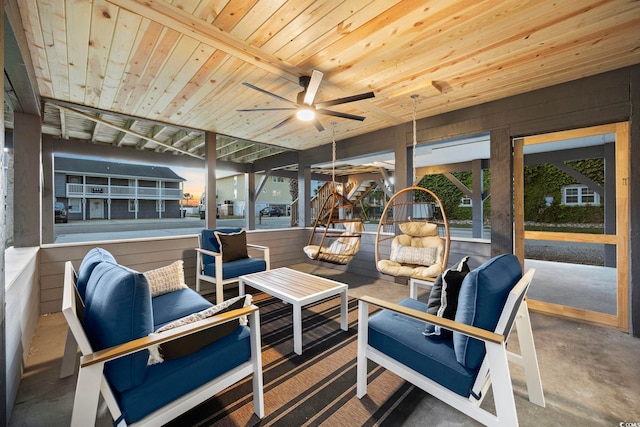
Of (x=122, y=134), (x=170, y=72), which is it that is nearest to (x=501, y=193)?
(x=170, y=72)

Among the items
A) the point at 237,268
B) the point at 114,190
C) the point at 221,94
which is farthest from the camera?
the point at 114,190

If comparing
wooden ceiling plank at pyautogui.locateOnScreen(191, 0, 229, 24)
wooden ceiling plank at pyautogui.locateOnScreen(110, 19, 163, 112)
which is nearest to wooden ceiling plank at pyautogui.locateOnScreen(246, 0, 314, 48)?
wooden ceiling plank at pyautogui.locateOnScreen(191, 0, 229, 24)

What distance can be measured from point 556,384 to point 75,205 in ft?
79.3

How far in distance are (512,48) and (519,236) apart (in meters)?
2.25

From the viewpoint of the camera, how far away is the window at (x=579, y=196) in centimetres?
545

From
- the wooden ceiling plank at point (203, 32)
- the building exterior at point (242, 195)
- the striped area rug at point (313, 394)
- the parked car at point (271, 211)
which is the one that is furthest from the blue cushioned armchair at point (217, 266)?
the parked car at point (271, 211)

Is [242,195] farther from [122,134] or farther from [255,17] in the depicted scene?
[255,17]

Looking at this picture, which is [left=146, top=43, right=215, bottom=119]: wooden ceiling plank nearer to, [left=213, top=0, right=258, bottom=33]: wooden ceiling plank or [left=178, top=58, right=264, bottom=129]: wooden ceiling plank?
[left=178, top=58, right=264, bottom=129]: wooden ceiling plank

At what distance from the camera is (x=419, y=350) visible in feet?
4.88

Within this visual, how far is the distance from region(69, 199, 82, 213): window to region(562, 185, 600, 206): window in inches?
981

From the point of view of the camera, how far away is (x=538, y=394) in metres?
1.70

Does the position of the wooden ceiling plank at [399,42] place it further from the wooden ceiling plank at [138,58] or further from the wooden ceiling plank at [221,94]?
the wooden ceiling plank at [138,58]

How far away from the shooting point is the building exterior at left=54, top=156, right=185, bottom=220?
55.4ft

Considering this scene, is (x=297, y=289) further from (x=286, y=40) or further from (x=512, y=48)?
(x=512, y=48)
